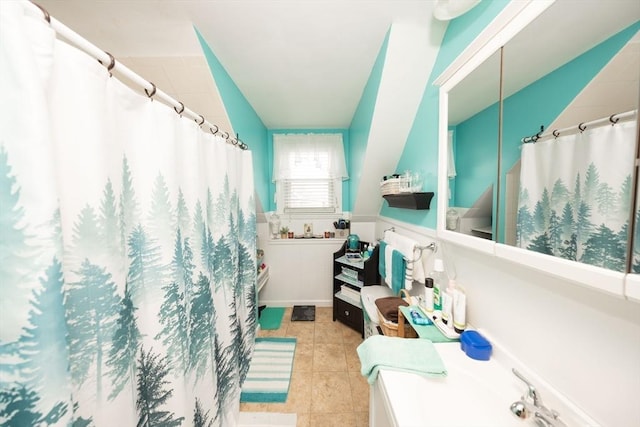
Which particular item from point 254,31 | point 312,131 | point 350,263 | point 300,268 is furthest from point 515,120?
point 300,268

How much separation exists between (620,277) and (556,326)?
28 cm

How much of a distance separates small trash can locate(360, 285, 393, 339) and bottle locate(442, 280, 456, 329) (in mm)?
601

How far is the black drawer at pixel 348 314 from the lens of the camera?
7.23 ft

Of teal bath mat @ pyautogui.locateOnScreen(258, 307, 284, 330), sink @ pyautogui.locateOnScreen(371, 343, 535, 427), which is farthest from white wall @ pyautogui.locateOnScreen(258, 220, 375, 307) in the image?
sink @ pyautogui.locateOnScreen(371, 343, 535, 427)

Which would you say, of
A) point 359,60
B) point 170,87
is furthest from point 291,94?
point 170,87

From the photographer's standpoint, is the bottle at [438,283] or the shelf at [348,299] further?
the shelf at [348,299]

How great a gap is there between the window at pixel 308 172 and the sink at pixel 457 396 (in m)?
2.21

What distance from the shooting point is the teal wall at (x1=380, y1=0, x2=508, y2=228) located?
3.05 feet

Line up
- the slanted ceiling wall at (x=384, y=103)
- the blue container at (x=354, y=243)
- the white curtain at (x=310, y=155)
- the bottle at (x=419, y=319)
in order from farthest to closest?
the white curtain at (x=310, y=155) < the blue container at (x=354, y=243) < the slanted ceiling wall at (x=384, y=103) < the bottle at (x=419, y=319)

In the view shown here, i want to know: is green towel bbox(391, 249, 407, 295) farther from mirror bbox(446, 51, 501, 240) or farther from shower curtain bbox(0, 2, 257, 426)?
shower curtain bbox(0, 2, 257, 426)

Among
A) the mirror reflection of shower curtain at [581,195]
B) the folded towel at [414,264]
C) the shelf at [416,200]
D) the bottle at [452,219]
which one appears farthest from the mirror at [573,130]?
the folded towel at [414,264]

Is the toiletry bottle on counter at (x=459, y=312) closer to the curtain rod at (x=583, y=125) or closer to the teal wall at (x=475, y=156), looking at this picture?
the teal wall at (x=475, y=156)

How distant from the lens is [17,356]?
0.43 m

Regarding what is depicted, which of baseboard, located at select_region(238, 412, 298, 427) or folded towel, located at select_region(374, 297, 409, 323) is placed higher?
folded towel, located at select_region(374, 297, 409, 323)
